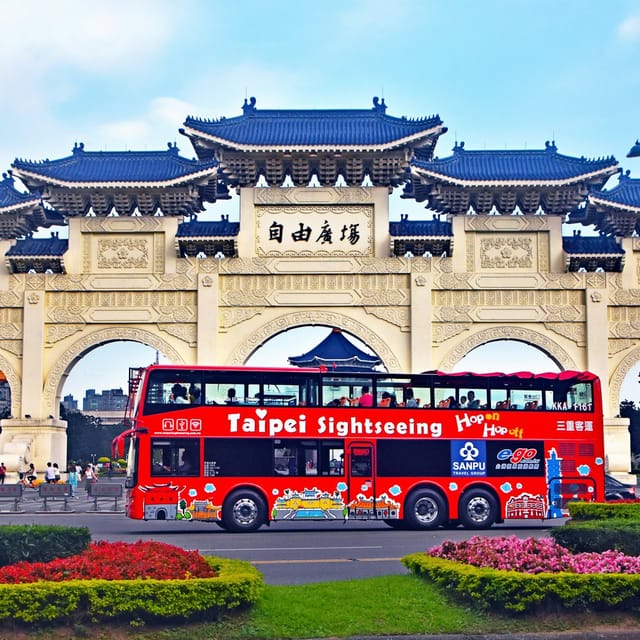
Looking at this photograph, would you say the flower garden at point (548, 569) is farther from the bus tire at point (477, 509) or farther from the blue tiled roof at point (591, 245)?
the blue tiled roof at point (591, 245)

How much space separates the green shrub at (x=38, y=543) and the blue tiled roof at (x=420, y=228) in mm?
23462

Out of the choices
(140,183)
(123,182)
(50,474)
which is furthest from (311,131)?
(50,474)

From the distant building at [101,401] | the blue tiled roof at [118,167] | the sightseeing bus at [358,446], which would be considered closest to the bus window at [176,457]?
the sightseeing bus at [358,446]

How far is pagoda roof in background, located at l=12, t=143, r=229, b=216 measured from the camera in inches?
1304

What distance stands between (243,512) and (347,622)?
11455mm

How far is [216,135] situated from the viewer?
3288 centimetres

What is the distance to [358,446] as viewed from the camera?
68.9 feet

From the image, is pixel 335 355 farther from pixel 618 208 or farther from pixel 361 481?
pixel 361 481

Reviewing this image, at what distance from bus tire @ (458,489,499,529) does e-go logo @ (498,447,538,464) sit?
2.61ft

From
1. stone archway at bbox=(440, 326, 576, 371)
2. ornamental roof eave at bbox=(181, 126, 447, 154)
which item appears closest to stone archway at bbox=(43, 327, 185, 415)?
ornamental roof eave at bbox=(181, 126, 447, 154)

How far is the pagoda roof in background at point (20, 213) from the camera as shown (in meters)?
34.1

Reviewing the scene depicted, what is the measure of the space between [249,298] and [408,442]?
12.9 m

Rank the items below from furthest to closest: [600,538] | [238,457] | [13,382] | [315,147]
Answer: [13,382], [315,147], [238,457], [600,538]

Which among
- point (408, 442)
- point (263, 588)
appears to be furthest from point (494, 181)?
point (263, 588)
